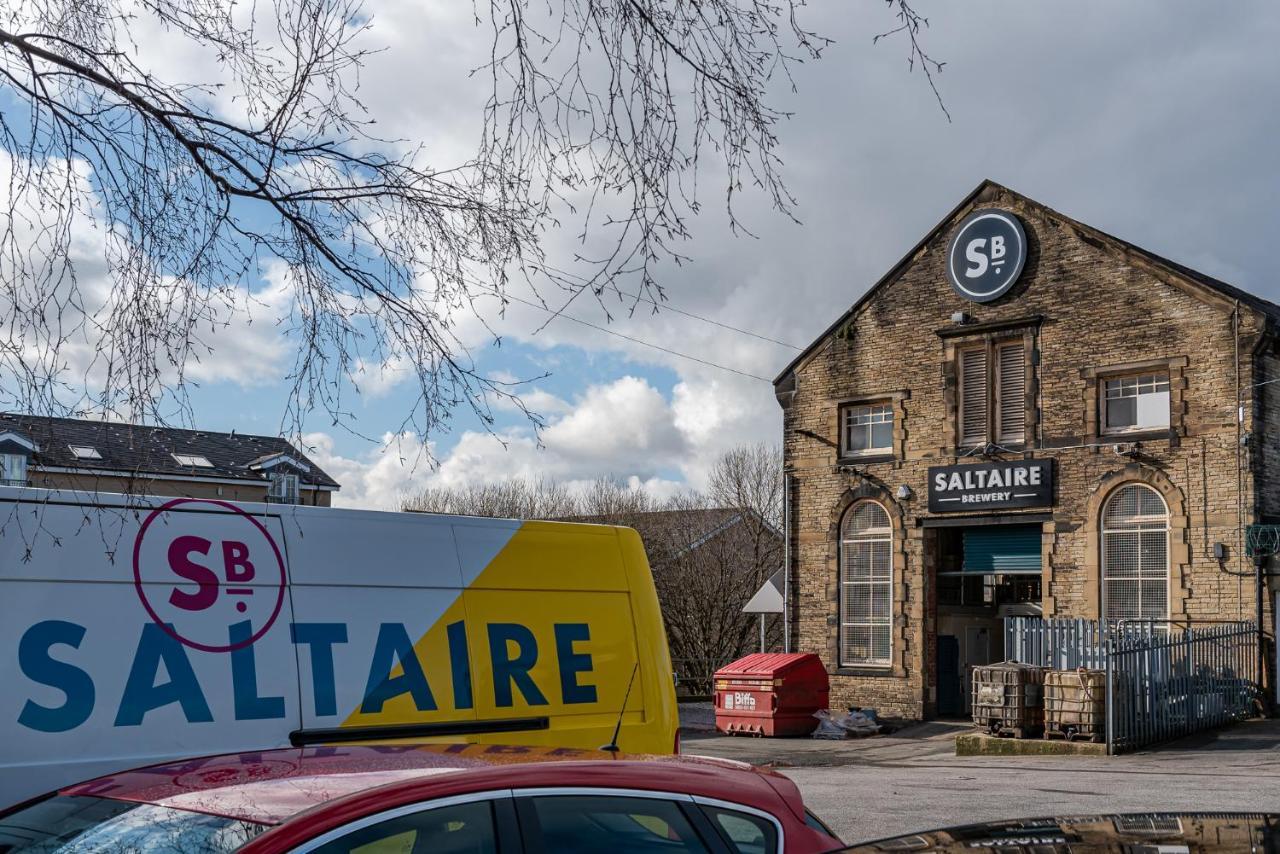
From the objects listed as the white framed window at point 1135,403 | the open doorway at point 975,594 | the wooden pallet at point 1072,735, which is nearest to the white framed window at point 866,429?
the open doorway at point 975,594

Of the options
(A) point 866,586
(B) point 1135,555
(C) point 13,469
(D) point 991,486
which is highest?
(C) point 13,469

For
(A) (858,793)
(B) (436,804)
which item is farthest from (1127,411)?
(B) (436,804)

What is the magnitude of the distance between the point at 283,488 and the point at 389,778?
3.38 metres

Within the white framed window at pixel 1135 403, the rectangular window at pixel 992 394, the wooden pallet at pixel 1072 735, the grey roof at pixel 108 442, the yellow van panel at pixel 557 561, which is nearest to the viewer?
the grey roof at pixel 108 442

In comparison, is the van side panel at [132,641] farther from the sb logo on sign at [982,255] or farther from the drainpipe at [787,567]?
the drainpipe at [787,567]

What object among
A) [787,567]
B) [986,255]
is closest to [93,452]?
[986,255]

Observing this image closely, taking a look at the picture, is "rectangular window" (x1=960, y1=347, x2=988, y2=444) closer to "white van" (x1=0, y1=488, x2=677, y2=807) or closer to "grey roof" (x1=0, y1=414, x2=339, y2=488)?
"white van" (x1=0, y1=488, x2=677, y2=807)

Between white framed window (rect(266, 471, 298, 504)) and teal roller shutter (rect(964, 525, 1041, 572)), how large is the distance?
2056 centimetres

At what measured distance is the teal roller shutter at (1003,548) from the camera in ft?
83.3

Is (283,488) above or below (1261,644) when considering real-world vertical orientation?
above

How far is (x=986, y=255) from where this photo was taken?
26.1 m

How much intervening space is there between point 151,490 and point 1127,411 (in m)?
21.2

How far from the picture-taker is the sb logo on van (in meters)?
5.73

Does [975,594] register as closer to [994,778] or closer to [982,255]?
[982,255]
